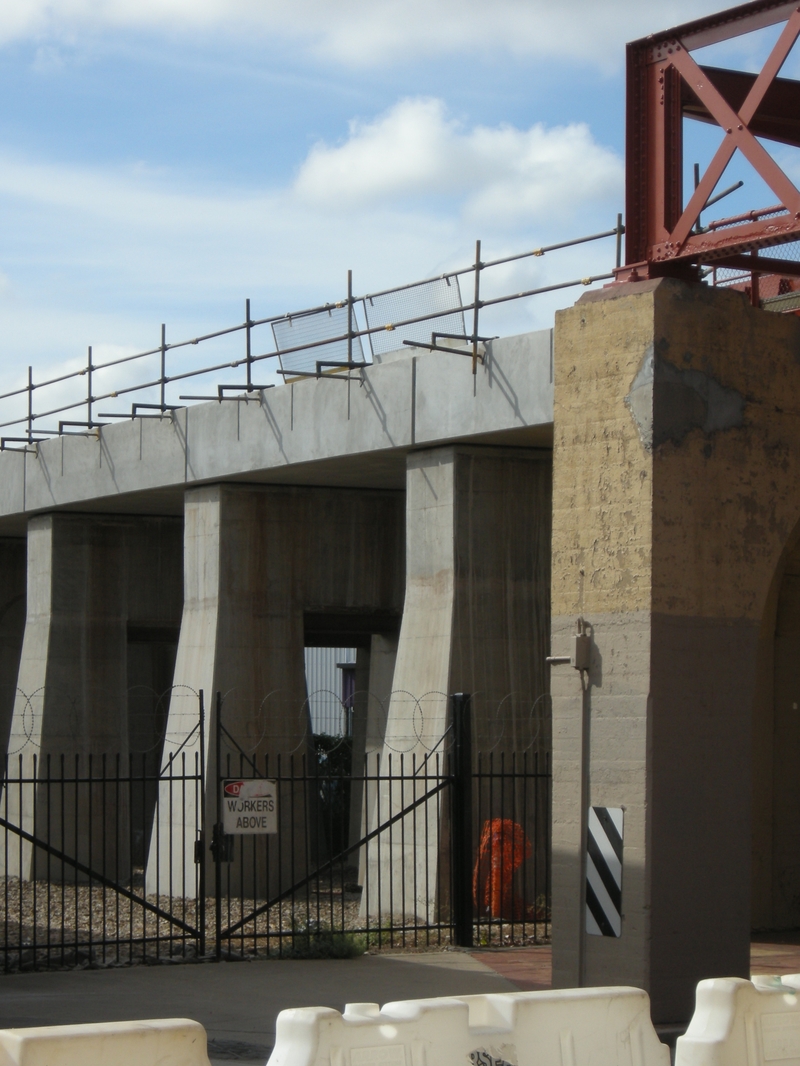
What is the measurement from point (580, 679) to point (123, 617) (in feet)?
56.2

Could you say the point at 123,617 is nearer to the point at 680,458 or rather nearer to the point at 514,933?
the point at 514,933

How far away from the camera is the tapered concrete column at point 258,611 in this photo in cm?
2200

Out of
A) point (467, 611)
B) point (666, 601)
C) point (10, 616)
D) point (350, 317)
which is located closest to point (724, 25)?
point (666, 601)

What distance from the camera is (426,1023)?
20.4 feet

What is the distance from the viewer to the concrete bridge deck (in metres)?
17.7

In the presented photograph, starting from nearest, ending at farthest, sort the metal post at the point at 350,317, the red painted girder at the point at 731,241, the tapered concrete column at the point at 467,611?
the red painted girder at the point at 731,241 → the tapered concrete column at the point at 467,611 → the metal post at the point at 350,317

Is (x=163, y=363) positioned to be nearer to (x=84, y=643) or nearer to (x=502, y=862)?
(x=84, y=643)

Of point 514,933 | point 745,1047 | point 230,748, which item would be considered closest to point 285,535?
point 230,748

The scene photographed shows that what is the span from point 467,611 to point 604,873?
8430 mm

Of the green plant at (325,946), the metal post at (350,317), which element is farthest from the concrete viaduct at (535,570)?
the green plant at (325,946)

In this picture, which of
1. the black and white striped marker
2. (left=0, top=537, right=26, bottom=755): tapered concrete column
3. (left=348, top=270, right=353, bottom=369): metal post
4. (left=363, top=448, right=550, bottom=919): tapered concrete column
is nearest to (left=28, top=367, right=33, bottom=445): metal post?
(left=0, top=537, right=26, bottom=755): tapered concrete column

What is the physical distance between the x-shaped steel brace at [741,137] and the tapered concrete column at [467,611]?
8.49 meters

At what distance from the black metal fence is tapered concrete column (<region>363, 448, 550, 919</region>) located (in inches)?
7.9

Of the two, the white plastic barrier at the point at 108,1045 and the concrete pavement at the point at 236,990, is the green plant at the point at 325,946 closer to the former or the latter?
the concrete pavement at the point at 236,990
